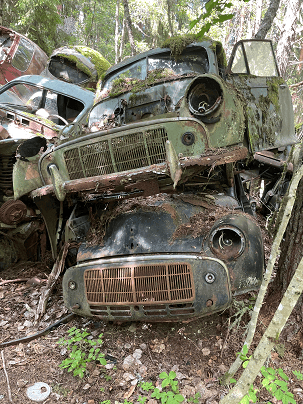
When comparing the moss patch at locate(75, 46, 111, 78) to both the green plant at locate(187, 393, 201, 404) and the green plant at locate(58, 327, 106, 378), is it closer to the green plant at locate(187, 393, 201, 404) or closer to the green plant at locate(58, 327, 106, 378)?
the green plant at locate(58, 327, 106, 378)

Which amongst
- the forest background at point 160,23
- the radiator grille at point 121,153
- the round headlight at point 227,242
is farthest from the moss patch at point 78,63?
the round headlight at point 227,242

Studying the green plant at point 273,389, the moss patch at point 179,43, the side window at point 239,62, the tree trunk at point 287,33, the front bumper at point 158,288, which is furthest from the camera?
the tree trunk at point 287,33

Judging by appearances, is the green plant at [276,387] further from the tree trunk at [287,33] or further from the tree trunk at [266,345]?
the tree trunk at [287,33]

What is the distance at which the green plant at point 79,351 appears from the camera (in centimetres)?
269

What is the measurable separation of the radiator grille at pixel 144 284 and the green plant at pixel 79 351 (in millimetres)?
468

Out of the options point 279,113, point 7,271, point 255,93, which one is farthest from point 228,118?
point 7,271

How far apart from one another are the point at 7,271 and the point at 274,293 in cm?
386

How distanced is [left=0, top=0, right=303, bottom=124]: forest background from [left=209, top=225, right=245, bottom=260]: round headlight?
8.55 m

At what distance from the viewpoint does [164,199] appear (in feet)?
11.1

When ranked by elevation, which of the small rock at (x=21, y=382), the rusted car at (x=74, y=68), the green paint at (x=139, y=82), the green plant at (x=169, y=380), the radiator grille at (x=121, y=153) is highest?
the rusted car at (x=74, y=68)

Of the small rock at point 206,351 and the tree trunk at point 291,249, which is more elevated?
the tree trunk at point 291,249

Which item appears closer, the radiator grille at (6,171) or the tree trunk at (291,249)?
the tree trunk at (291,249)

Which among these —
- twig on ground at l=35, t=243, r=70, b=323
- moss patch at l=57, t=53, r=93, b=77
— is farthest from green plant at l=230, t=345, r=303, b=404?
moss patch at l=57, t=53, r=93, b=77

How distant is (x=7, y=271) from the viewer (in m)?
4.75
